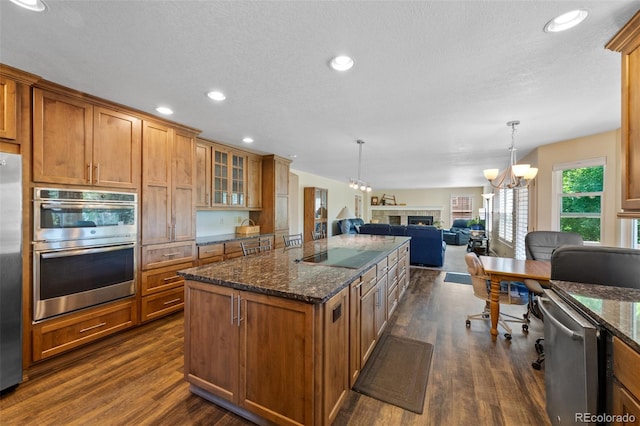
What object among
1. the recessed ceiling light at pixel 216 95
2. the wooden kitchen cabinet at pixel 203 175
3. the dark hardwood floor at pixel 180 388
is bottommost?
the dark hardwood floor at pixel 180 388

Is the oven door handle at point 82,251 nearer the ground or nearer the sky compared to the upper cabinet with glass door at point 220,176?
nearer the ground

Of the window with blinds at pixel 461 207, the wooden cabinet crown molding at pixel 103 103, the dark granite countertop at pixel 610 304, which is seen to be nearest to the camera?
the dark granite countertop at pixel 610 304

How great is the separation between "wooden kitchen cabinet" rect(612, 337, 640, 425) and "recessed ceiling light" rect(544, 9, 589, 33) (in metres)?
1.61

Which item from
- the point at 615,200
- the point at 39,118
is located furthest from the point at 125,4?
the point at 615,200

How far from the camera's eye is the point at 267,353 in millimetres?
1543

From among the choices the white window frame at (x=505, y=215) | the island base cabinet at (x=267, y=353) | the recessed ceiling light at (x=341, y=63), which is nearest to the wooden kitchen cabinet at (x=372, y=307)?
the island base cabinet at (x=267, y=353)

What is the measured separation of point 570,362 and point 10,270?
361 centimetres

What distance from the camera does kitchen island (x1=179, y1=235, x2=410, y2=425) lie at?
1.44m

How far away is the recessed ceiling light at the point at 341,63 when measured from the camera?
5.82ft

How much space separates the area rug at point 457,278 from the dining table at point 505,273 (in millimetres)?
1988

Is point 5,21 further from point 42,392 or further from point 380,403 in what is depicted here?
point 380,403

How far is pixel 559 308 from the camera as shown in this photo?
54.4 inches

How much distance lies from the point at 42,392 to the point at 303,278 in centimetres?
217

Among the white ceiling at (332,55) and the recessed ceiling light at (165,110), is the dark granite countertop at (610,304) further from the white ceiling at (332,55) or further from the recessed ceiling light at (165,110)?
the recessed ceiling light at (165,110)
